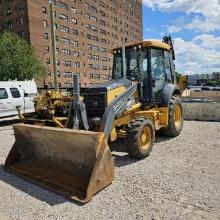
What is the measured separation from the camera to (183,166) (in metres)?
6.83

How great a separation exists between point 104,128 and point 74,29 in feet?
220

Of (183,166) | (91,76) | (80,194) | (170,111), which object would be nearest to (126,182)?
(80,194)

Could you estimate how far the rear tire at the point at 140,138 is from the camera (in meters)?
6.97

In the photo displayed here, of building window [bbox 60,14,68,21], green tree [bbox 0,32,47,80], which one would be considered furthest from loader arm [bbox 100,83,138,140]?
building window [bbox 60,14,68,21]

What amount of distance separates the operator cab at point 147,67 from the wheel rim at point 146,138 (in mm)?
1299

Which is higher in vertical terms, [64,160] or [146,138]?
[146,138]

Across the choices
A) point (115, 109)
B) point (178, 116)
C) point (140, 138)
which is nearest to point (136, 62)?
point (115, 109)

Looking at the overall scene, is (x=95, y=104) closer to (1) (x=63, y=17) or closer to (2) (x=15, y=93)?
(2) (x=15, y=93)

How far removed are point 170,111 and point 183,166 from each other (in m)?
2.48

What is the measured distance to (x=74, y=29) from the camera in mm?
70438

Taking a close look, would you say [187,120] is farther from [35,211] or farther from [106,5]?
[106,5]

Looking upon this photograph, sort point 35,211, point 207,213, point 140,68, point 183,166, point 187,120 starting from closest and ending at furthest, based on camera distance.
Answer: point 207,213
point 35,211
point 183,166
point 140,68
point 187,120

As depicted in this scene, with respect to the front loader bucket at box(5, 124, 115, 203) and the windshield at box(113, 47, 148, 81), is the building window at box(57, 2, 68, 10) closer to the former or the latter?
the windshield at box(113, 47, 148, 81)

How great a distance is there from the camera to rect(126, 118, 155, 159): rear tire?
6.97m
